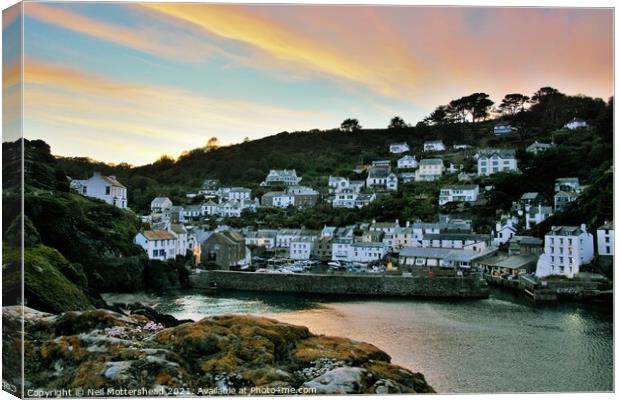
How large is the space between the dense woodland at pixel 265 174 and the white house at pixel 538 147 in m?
0.18

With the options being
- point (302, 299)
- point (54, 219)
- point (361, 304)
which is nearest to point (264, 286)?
point (302, 299)

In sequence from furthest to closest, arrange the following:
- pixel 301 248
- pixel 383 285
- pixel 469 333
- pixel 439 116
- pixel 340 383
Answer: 1. pixel 383 285
2. pixel 301 248
3. pixel 439 116
4. pixel 469 333
5. pixel 340 383

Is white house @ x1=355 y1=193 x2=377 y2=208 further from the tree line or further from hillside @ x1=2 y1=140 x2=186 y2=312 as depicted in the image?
hillside @ x1=2 y1=140 x2=186 y2=312

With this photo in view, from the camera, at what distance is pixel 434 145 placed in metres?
11.6

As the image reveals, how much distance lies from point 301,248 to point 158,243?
304 cm

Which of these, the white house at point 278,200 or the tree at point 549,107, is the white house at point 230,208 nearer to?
the white house at point 278,200

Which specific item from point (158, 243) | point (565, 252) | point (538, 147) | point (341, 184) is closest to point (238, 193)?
point (158, 243)

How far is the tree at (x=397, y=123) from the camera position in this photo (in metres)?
8.13

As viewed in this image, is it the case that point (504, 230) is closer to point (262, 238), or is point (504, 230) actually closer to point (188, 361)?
point (262, 238)

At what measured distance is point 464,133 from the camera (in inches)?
457

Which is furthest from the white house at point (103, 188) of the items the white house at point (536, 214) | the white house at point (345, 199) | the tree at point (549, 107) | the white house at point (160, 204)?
the white house at point (536, 214)

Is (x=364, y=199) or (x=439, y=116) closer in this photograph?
(x=439, y=116)

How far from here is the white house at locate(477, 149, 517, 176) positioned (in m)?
9.99

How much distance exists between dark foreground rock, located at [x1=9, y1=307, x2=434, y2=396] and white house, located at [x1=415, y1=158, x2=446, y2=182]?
6169 millimetres
